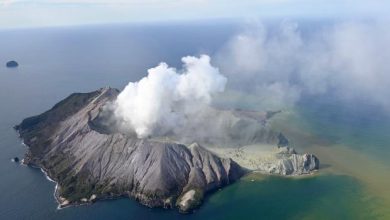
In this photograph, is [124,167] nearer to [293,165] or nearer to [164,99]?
[164,99]

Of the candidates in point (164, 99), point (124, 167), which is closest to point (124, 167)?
point (124, 167)

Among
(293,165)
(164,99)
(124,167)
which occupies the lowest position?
(293,165)

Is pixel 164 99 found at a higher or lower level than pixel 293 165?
higher

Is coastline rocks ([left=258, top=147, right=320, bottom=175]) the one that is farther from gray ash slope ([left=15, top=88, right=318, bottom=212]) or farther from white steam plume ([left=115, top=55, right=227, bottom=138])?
white steam plume ([left=115, top=55, right=227, bottom=138])

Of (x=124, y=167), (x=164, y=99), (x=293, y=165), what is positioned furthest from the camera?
(x=164, y=99)

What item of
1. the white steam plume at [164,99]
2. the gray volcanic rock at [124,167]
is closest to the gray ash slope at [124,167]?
the gray volcanic rock at [124,167]

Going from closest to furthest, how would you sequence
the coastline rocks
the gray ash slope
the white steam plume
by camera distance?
the gray ash slope, the coastline rocks, the white steam plume

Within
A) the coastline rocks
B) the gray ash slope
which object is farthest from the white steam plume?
the coastline rocks
